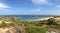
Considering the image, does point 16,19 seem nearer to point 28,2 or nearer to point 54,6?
point 28,2

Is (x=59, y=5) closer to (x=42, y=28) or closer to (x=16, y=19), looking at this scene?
(x=42, y=28)

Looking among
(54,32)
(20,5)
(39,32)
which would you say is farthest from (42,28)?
(20,5)

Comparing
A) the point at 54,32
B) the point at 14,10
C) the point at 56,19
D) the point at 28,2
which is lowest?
the point at 54,32

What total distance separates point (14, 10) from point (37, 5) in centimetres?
51

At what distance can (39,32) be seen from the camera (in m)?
2.55

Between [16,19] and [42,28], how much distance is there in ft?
1.95

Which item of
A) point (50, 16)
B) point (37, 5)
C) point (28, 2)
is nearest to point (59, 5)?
point (50, 16)

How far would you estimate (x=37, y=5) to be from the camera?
261 cm

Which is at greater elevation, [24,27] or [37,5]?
[37,5]

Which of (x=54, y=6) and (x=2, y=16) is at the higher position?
(x=54, y=6)

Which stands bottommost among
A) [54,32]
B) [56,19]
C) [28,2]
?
[54,32]

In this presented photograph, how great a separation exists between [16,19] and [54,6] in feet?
2.88

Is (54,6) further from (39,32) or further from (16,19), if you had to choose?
(16,19)

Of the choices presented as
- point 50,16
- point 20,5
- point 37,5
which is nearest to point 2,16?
point 20,5
